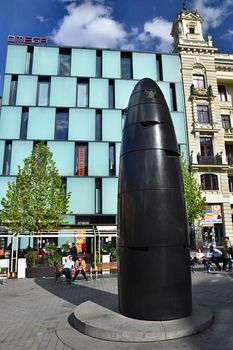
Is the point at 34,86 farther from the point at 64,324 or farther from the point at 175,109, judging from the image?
the point at 64,324

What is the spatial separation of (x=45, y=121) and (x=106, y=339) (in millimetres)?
26552

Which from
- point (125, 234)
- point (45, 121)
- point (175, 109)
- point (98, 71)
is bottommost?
point (125, 234)

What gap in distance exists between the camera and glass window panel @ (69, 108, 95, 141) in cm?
2942

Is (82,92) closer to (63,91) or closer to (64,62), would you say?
(63,91)

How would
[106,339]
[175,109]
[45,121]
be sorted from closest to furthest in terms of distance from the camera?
[106,339] < [45,121] < [175,109]

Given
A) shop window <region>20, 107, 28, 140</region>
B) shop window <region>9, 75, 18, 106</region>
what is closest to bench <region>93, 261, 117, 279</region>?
shop window <region>20, 107, 28, 140</region>

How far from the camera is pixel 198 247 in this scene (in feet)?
89.6

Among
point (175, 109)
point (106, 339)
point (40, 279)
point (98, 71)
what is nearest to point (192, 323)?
point (106, 339)

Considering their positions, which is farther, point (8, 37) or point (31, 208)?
point (8, 37)

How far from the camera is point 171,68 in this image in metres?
32.8

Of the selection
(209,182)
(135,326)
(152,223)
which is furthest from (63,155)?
(135,326)

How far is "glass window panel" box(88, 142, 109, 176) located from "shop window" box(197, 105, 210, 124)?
11.4 metres

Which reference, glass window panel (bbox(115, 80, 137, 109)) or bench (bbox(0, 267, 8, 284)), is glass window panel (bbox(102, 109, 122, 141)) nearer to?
glass window panel (bbox(115, 80, 137, 109))

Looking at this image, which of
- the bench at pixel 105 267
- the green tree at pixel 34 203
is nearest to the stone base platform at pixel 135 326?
the bench at pixel 105 267
